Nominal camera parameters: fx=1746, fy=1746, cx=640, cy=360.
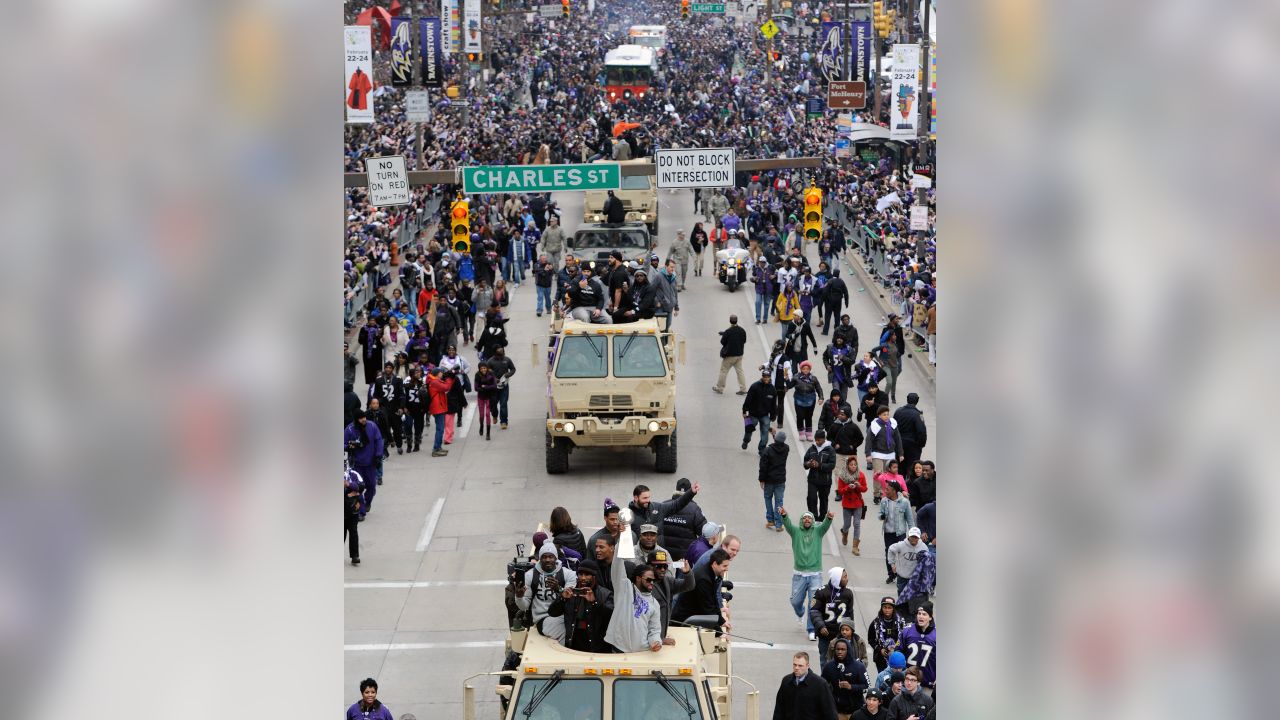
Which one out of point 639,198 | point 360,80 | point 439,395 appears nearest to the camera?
point 439,395

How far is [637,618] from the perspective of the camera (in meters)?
10.2

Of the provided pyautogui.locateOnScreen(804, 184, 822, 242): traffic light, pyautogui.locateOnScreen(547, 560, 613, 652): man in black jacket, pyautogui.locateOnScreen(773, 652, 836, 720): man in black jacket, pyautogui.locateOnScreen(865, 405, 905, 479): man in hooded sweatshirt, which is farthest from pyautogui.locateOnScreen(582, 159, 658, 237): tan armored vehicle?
pyautogui.locateOnScreen(547, 560, 613, 652): man in black jacket

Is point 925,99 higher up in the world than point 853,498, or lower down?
higher up

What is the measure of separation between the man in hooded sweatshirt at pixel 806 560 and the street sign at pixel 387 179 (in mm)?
16297

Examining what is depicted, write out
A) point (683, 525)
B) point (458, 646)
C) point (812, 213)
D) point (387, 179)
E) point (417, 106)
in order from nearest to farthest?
point (683, 525), point (458, 646), point (387, 179), point (812, 213), point (417, 106)

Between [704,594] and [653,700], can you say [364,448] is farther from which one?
[653,700]

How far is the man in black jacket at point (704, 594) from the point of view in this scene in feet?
40.8

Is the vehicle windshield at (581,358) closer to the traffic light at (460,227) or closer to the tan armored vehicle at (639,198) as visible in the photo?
the traffic light at (460,227)

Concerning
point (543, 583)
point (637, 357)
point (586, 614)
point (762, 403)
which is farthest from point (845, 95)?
point (586, 614)

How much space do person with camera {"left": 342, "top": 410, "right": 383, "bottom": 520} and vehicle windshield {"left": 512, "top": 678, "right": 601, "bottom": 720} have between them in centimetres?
935

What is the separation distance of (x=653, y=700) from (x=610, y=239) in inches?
989
